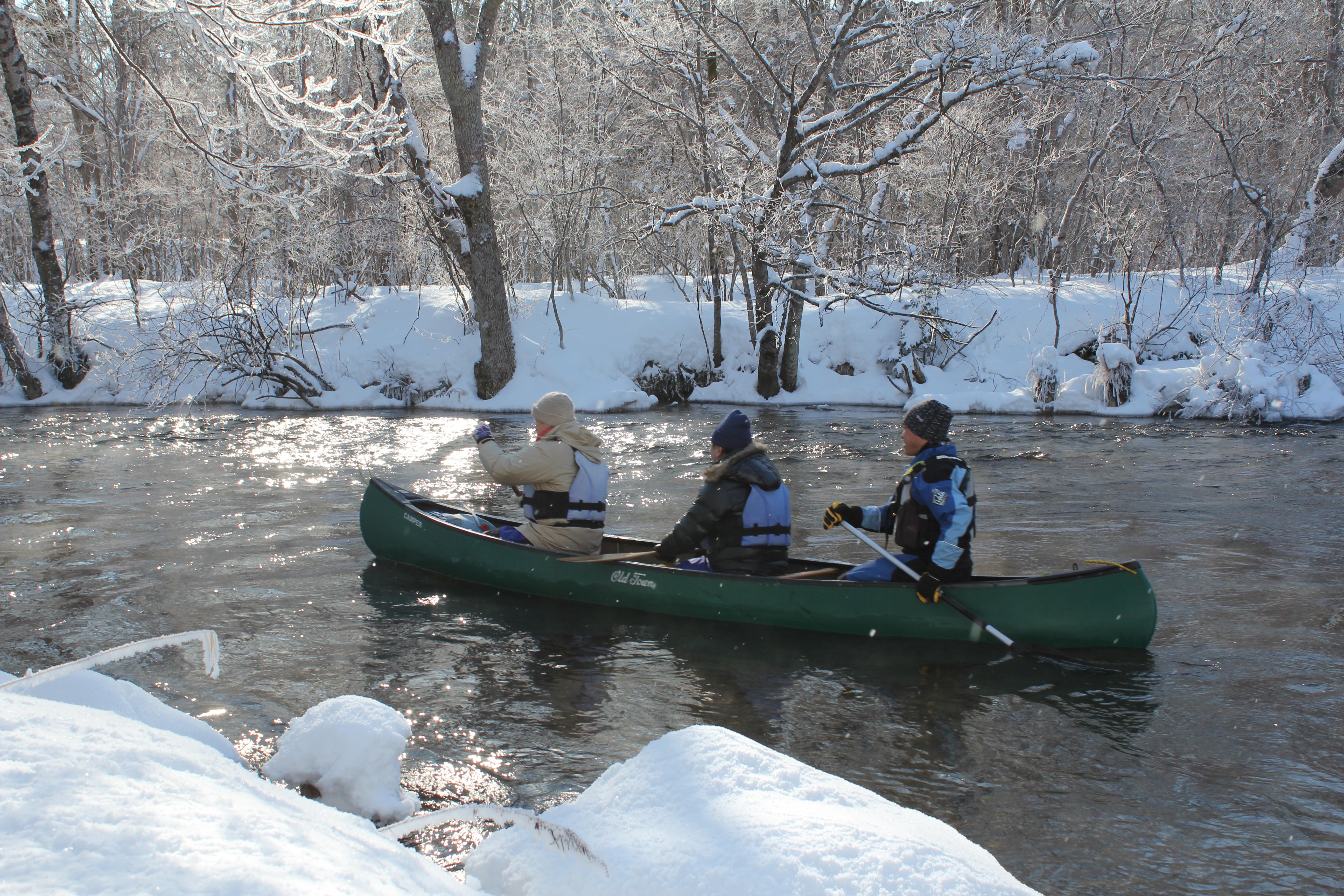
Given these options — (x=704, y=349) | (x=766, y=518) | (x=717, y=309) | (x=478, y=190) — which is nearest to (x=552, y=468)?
(x=766, y=518)

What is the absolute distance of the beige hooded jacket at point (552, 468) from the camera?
6.24m

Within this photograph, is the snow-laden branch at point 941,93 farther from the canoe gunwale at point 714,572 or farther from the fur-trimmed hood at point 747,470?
the fur-trimmed hood at point 747,470

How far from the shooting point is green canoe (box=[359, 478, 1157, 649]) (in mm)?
5168

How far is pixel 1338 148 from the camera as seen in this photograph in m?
17.0

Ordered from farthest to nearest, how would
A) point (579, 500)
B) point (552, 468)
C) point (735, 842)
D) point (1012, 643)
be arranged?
point (579, 500), point (552, 468), point (1012, 643), point (735, 842)

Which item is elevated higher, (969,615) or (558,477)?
(558,477)

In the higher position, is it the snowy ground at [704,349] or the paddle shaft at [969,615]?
the snowy ground at [704,349]

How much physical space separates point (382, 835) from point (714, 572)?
352 cm

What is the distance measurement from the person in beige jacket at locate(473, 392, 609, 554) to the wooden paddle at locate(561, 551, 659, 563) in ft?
0.44

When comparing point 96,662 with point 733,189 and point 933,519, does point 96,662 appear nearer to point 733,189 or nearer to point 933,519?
point 933,519

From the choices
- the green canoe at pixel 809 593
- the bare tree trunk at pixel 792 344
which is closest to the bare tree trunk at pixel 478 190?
the bare tree trunk at pixel 792 344

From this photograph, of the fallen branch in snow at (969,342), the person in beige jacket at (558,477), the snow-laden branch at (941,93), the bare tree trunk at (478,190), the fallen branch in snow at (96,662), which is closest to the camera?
the fallen branch in snow at (96,662)

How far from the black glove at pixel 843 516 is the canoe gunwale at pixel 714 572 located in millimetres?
346

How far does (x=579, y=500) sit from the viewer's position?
6.41m
